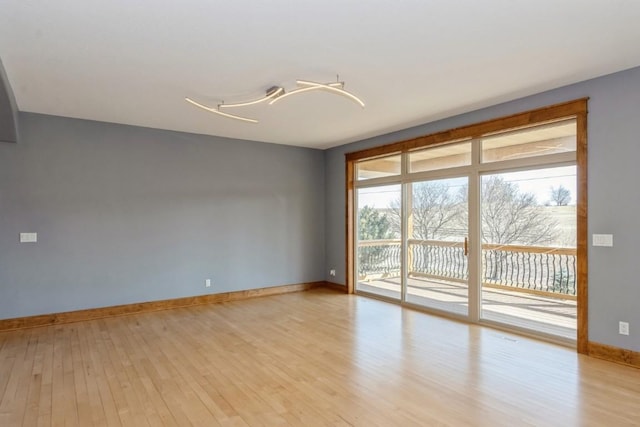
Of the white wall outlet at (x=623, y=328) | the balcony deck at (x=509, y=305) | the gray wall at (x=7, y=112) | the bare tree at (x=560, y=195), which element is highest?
the gray wall at (x=7, y=112)

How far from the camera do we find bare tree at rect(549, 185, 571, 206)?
412 cm

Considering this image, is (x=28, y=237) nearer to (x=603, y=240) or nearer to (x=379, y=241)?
(x=379, y=241)

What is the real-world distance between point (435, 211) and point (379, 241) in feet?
4.56

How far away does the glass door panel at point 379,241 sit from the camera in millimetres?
6227

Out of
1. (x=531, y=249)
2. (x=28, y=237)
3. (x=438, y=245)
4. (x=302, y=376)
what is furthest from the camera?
(x=438, y=245)

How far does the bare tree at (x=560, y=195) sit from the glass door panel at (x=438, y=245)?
1078mm

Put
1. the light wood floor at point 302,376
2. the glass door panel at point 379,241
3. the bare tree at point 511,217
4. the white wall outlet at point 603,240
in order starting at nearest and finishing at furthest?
the light wood floor at point 302,376 < the white wall outlet at point 603,240 < the bare tree at point 511,217 < the glass door panel at point 379,241

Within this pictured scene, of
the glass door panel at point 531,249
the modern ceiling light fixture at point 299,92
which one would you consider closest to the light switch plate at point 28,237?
the modern ceiling light fixture at point 299,92

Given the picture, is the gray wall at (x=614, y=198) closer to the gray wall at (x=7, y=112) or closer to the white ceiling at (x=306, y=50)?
the white ceiling at (x=306, y=50)

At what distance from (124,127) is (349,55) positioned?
3.95 meters

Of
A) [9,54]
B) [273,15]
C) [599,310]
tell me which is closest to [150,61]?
[9,54]

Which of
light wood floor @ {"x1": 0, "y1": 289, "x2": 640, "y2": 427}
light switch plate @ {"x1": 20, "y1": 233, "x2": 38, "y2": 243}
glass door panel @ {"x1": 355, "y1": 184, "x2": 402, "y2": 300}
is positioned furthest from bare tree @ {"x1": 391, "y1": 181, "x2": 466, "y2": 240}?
light switch plate @ {"x1": 20, "y1": 233, "x2": 38, "y2": 243}

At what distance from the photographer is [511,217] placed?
466 cm

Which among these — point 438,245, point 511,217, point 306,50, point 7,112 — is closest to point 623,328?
point 511,217
